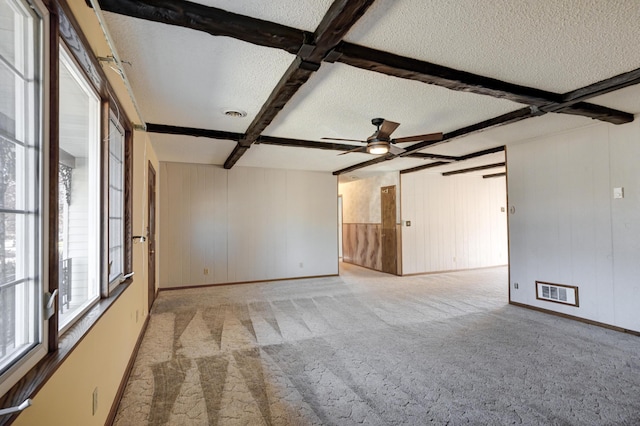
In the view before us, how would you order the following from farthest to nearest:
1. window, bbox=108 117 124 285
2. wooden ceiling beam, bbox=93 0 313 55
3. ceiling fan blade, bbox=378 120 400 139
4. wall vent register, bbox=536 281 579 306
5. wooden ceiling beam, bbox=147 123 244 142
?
wall vent register, bbox=536 281 579 306
wooden ceiling beam, bbox=147 123 244 142
ceiling fan blade, bbox=378 120 400 139
window, bbox=108 117 124 285
wooden ceiling beam, bbox=93 0 313 55

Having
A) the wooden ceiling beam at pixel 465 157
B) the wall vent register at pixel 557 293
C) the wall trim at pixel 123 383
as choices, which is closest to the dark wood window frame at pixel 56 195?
the wall trim at pixel 123 383

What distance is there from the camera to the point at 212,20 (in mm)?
1708

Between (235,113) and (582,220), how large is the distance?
170 inches

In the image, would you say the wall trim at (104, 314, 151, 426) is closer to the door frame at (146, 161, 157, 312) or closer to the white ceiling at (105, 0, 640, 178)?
the door frame at (146, 161, 157, 312)

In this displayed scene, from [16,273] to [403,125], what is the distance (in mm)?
3578

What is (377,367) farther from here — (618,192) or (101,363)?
(618,192)

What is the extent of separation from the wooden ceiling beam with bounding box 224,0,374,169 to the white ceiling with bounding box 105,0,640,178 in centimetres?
7

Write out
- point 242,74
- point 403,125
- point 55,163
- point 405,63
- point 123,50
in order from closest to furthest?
1. point 55,163
2. point 123,50
3. point 405,63
4. point 242,74
5. point 403,125

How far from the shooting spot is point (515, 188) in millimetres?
4680

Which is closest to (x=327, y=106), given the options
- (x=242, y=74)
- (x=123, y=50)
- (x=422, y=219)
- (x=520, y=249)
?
(x=242, y=74)

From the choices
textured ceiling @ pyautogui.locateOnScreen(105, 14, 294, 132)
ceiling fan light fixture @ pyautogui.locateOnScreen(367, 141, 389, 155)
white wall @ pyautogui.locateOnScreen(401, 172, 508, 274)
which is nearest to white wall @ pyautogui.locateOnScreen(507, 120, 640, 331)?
ceiling fan light fixture @ pyautogui.locateOnScreen(367, 141, 389, 155)

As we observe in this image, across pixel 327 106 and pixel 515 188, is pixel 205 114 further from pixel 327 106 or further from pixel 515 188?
pixel 515 188

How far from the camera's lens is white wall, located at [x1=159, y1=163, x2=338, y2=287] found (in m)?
5.83

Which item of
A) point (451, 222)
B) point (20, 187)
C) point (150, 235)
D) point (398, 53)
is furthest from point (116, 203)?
point (451, 222)
